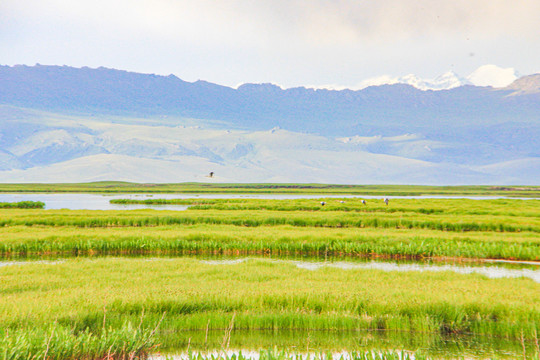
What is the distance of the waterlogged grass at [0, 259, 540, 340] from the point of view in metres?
13.1

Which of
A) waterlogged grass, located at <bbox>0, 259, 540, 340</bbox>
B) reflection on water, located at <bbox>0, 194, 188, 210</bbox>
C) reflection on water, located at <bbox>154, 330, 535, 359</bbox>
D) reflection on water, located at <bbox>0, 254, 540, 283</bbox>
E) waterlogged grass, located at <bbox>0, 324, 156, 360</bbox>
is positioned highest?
waterlogged grass, located at <bbox>0, 324, 156, 360</bbox>

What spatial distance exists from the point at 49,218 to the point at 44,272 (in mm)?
24296

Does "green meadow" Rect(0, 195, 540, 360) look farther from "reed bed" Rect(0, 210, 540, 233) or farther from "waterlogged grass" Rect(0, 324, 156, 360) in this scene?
"reed bed" Rect(0, 210, 540, 233)

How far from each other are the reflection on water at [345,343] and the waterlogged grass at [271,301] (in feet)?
1.28

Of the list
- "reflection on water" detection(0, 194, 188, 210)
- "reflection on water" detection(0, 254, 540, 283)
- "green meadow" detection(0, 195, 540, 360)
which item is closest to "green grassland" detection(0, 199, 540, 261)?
"green meadow" detection(0, 195, 540, 360)

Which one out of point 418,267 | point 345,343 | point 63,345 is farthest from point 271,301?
point 418,267

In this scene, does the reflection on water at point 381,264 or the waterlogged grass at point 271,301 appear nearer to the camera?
the waterlogged grass at point 271,301

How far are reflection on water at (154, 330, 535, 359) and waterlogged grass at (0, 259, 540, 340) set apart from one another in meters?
0.39

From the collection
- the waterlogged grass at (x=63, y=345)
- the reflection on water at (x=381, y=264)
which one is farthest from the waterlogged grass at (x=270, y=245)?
the waterlogged grass at (x=63, y=345)

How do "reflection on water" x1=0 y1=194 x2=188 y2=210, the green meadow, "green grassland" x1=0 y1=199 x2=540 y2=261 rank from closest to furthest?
the green meadow, "green grassland" x1=0 y1=199 x2=540 y2=261, "reflection on water" x1=0 y1=194 x2=188 y2=210

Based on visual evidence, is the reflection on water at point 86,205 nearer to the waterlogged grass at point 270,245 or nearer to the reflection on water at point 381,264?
the waterlogged grass at point 270,245

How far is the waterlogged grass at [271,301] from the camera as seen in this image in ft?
43.1

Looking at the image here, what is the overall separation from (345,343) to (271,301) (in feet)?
11.9

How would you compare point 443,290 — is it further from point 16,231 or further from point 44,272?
point 16,231
